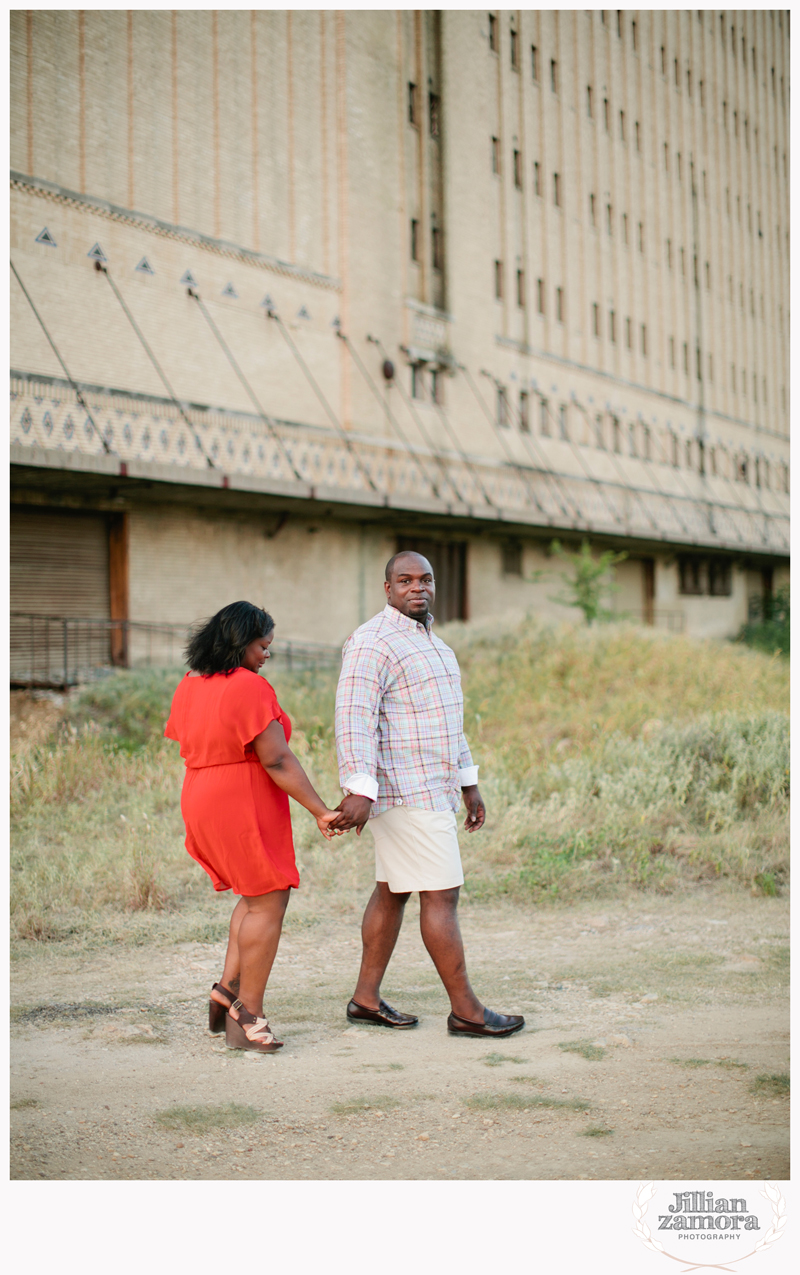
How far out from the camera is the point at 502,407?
29.5 metres

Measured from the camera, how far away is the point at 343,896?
23.6ft

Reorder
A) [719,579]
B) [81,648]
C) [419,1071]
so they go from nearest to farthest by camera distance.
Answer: [419,1071], [81,648], [719,579]

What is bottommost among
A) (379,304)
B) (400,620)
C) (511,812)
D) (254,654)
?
(511,812)

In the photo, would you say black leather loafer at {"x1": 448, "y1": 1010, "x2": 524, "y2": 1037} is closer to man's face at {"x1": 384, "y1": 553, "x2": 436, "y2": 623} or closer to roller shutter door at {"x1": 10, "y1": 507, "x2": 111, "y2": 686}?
man's face at {"x1": 384, "y1": 553, "x2": 436, "y2": 623}

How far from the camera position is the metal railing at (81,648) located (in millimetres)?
18156

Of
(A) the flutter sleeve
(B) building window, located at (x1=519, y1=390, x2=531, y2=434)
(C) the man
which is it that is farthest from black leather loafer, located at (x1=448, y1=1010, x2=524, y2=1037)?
(B) building window, located at (x1=519, y1=390, x2=531, y2=434)

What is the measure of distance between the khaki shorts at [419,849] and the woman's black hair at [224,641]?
93 centimetres

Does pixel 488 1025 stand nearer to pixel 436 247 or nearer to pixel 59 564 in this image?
pixel 59 564

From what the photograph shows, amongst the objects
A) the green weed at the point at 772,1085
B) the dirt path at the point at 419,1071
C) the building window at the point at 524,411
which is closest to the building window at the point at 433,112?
the building window at the point at 524,411

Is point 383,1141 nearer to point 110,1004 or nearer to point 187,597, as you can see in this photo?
point 110,1004

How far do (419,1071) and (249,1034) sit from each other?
757 mm

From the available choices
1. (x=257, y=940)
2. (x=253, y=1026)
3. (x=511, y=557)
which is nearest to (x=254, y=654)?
(x=257, y=940)

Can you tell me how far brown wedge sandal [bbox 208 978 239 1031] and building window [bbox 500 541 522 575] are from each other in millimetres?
25384

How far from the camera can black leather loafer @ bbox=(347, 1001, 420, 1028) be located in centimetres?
479
